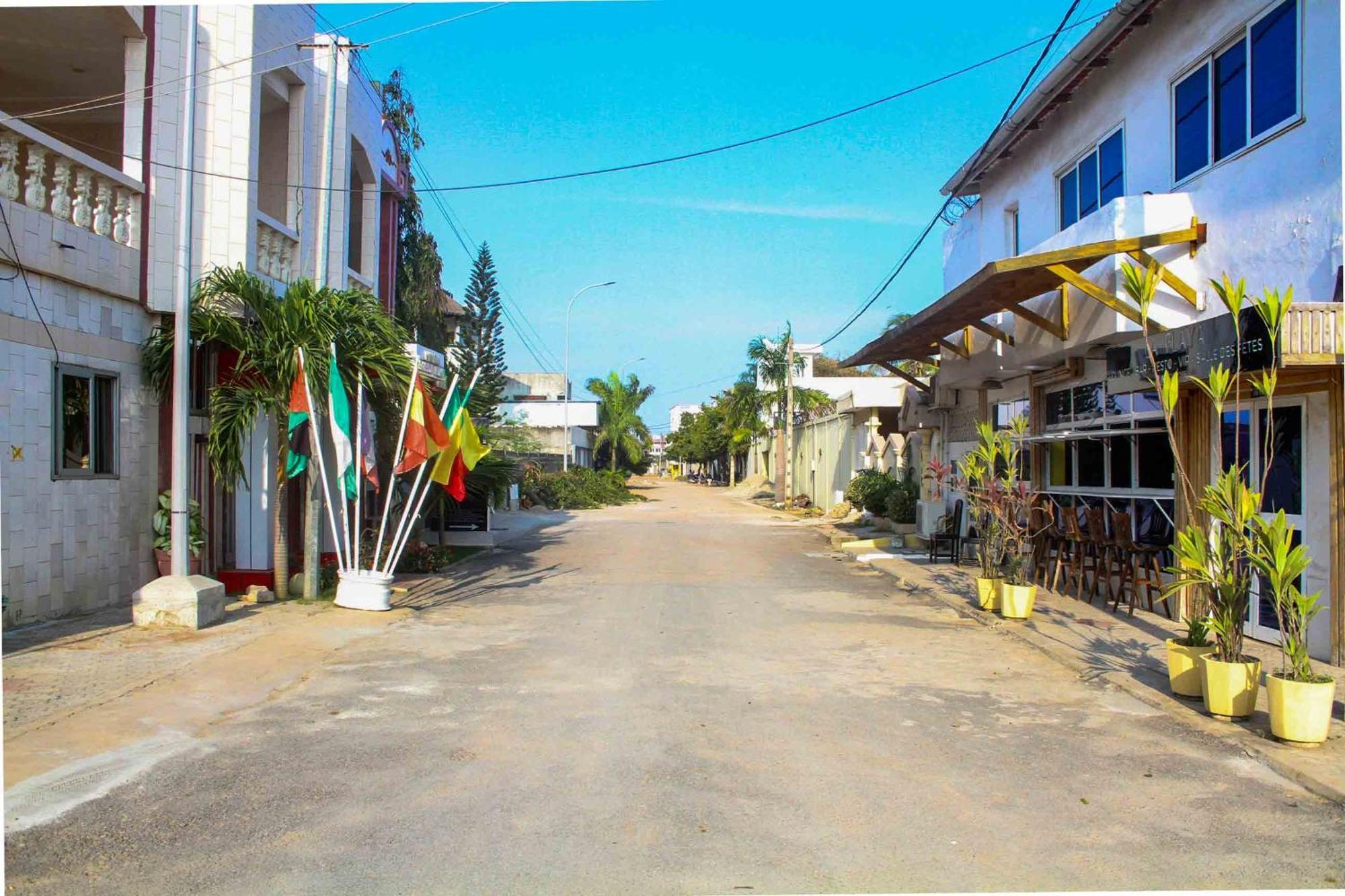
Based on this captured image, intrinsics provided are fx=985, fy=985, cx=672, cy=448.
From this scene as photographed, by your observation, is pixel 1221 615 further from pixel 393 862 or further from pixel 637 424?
pixel 637 424

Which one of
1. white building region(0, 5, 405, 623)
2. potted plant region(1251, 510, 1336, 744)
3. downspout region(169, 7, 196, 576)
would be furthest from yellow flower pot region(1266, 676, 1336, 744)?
white building region(0, 5, 405, 623)

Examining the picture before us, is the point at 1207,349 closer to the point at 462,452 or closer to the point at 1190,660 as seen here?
the point at 1190,660

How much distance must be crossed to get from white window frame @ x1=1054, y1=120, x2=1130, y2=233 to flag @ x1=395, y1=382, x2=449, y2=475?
335 inches

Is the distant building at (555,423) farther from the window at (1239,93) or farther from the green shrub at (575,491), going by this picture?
the window at (1239,93)

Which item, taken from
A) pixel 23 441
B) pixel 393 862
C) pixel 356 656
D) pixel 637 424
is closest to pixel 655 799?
pixel 393 862

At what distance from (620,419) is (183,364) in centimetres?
5112

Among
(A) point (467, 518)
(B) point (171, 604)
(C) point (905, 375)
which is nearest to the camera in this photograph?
(B) point (171, 604)

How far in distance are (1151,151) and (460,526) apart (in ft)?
50.7

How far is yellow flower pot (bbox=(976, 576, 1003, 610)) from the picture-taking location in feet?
40.6

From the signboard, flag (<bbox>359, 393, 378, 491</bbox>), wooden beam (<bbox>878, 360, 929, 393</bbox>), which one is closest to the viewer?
the signboard

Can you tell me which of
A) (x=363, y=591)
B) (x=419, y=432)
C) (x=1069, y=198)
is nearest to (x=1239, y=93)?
(x=1069, y=198)

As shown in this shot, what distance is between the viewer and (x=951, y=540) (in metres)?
19.0

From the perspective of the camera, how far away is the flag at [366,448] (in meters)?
12.3

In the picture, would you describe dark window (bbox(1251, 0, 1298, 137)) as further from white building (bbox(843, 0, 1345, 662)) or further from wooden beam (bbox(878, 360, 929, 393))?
wooden beam (bbox(878, 360, 929, 393))
